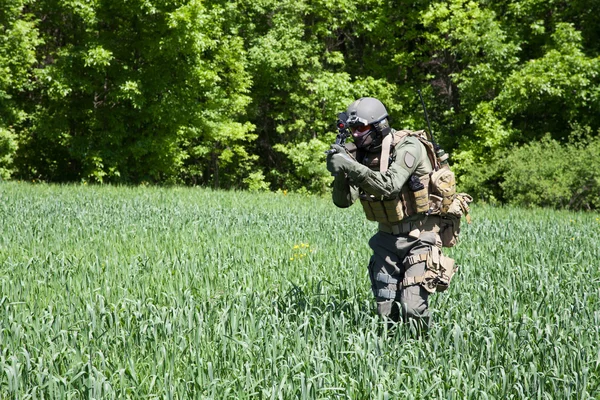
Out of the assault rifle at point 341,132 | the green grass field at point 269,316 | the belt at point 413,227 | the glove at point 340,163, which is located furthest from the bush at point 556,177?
the glove at point 340,163

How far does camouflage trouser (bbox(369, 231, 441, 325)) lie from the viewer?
15.3 ft

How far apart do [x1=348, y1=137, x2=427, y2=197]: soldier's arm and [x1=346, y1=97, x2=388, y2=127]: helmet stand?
0.27 m

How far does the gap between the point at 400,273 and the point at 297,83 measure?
19678mm

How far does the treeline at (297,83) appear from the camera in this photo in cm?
1820

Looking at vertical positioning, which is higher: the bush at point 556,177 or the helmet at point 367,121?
the bush at point 556,177

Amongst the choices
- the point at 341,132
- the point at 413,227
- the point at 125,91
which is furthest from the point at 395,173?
the point at 125,91

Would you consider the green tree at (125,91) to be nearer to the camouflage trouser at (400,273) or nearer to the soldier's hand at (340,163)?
the camouflage trouser at (400,273)

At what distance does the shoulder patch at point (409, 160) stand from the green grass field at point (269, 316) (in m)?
1.07

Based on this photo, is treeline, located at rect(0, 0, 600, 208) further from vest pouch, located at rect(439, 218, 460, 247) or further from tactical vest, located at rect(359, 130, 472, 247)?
tactical vest, located at rect(359, 130, 472, 247)

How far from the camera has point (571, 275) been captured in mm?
6496

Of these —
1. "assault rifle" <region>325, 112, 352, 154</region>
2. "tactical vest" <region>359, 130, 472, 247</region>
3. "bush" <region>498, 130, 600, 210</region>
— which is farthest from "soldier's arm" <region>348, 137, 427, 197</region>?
"bush" <region>498, 130, 600, 210</region>

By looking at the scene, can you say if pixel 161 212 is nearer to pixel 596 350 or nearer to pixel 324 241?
pixel 324 241

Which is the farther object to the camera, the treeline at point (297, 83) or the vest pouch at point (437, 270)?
the treeline at point (297, 83)

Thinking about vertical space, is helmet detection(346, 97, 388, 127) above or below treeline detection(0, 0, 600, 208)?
below
